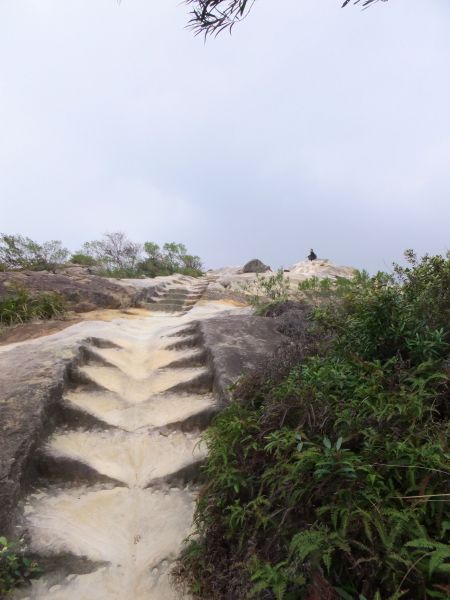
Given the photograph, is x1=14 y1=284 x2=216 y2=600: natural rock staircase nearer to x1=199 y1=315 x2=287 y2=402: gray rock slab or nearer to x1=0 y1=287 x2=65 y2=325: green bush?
x1=199 y1=315 x2=287 y2=402: gray rock slab

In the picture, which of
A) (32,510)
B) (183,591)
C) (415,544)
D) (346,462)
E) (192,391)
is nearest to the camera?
(415,544)

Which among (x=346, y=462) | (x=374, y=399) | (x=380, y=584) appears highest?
(x=374, y=399)

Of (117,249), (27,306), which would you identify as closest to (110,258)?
(117,249)

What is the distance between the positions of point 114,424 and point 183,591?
1710 millimetres

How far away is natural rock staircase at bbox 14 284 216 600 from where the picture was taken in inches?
91.4

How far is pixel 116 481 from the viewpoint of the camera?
3.00m

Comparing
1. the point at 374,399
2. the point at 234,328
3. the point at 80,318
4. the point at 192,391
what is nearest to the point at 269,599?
the point at 374,399

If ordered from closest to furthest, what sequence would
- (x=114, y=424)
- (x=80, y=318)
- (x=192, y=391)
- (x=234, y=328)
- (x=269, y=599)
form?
1. (x=269, y=599)
2. (x=114, y=424)
3. (x=192, y=391)
4. (x=234, y=328)
5. (x=80, y=318)

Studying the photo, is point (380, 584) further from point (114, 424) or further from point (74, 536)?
point (114, 424)

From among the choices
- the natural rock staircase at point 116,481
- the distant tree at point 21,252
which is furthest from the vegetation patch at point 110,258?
the natural rock staircase at point 116,481

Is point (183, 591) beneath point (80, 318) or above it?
beneath

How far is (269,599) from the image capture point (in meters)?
1.68

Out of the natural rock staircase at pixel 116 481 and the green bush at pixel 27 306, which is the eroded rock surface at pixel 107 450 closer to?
the natural rock staircase at pixel 116 481

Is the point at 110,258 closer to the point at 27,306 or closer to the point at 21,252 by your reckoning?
the point at 21,252
